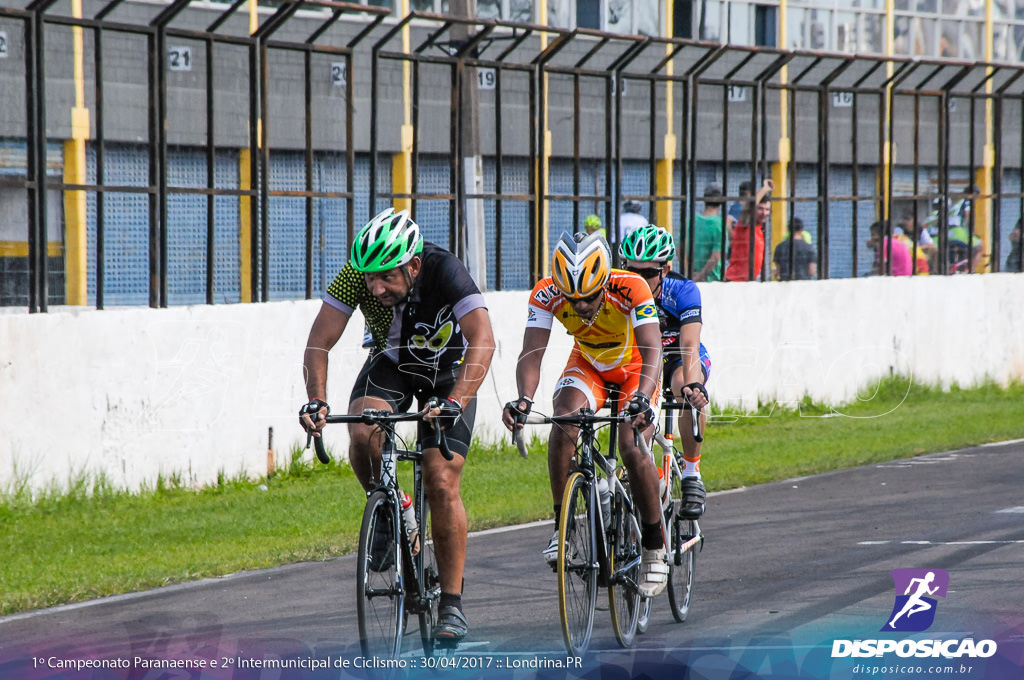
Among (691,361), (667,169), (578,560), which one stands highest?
(667,169)

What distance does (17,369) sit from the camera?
11797 mm

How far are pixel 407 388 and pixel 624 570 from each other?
128cm

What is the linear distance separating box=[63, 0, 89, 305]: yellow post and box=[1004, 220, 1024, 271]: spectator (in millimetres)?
16998

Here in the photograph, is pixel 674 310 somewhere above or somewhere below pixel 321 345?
above

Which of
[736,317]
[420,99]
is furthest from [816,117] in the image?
[420,99]

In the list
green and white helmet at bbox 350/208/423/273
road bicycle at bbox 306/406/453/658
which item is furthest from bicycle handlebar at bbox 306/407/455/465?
green and white helmet at bbox 350/208/423/273

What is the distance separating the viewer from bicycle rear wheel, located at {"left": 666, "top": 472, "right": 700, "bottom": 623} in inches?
319

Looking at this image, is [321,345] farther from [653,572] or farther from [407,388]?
[653,572]

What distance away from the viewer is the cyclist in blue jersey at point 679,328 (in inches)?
338

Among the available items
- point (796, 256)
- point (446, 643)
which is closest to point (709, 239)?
point (796, 256)

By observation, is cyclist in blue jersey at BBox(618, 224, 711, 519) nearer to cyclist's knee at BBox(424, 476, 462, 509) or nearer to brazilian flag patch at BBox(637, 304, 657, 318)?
brazilian flag patch at BBox(637, 304, 657, 318)

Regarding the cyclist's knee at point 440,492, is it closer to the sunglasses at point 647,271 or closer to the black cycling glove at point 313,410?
the black cycling glove at point 313,410

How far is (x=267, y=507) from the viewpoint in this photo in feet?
41.3

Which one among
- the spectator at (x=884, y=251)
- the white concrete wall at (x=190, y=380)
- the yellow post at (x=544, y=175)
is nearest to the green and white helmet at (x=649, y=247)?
the white concrete wall at (x=190, y=380)
